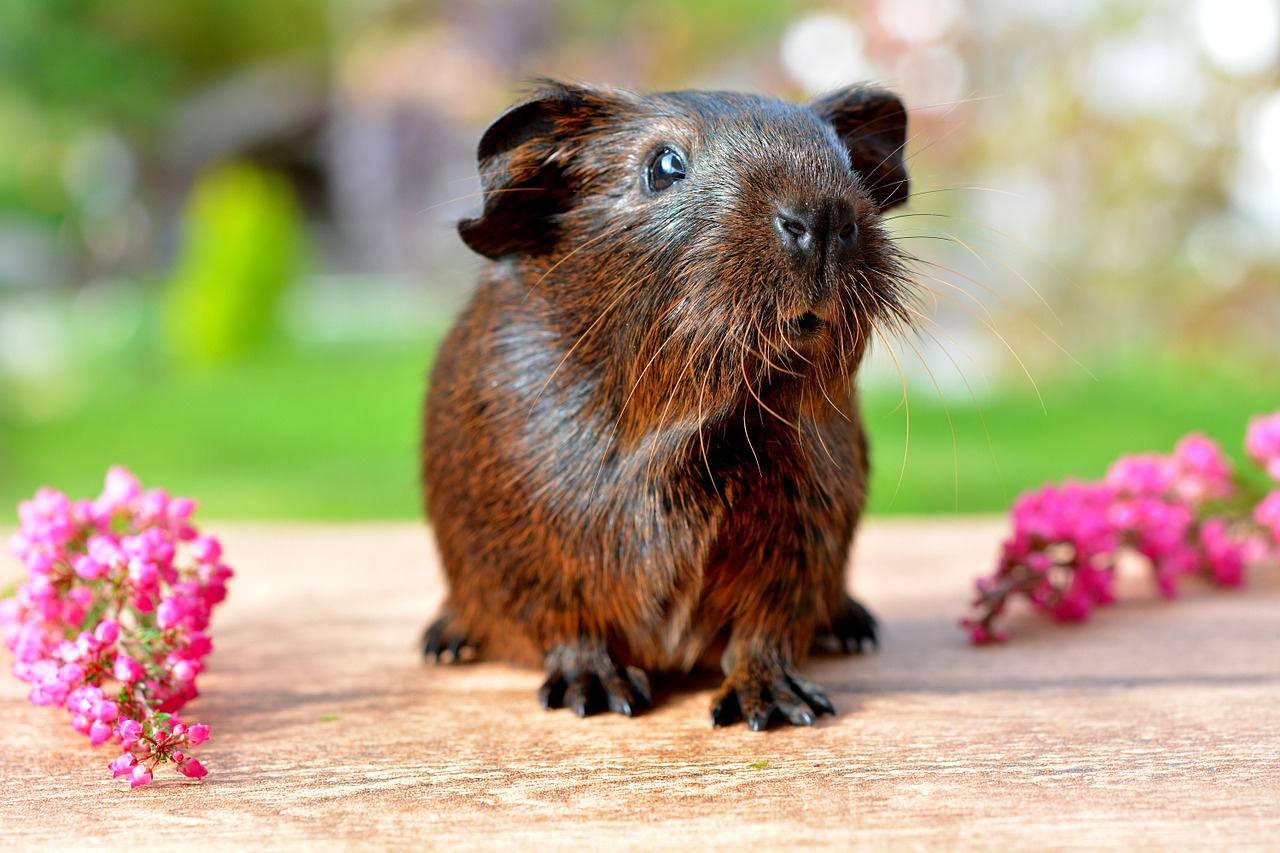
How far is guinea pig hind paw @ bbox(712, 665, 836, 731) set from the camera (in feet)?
7.59

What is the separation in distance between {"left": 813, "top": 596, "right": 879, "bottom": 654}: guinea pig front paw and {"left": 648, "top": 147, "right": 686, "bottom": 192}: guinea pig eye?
111cm

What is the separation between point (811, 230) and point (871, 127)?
0.71 m

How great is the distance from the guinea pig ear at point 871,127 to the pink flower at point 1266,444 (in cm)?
146

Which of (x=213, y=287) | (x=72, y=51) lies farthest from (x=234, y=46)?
(x=213, y=287)

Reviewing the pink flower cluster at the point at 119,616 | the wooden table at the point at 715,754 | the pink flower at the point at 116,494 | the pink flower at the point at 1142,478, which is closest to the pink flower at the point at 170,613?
the pink flower cluster at the point at 119,616

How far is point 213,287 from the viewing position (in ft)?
35.8

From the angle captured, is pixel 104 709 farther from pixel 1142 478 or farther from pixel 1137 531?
pixel 1142 478

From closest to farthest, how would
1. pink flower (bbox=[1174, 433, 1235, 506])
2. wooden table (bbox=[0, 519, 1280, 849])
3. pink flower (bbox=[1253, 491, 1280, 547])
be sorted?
wooden table (bbox=[0, 519, 1280, 849]), pink flower (bbox=[1253, 491, 1280, 547]), pink flower (bbox=[1174, 433, 1235, 506])

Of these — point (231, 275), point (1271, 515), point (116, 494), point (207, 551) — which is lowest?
point (207, 551)

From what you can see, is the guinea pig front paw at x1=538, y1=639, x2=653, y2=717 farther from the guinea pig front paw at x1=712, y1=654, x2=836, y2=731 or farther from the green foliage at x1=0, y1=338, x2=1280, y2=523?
the green foliage at x1=0, y1=338, x2=1280, y2=523

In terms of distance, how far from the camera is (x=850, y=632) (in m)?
2.81

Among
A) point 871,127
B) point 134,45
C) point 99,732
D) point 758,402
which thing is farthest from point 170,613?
point 134,45

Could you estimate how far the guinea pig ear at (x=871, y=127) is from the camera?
2498 mm

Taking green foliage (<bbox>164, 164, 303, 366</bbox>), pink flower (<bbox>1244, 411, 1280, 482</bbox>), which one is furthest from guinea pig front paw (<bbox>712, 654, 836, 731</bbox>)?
green foliage (<bbox>164, 164, 303, 366</bbox>)
